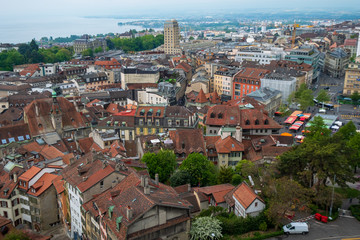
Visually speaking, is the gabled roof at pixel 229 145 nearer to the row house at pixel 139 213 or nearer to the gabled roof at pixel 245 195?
the gabled roof at pixel 245 195

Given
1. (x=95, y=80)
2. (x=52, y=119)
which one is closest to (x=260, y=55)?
(x=95, y=80)

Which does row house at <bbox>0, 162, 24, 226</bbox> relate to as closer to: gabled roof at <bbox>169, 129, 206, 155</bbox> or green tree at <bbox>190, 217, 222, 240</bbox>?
gabled roof at <bbox>169, 129, 206, 155</bbox>

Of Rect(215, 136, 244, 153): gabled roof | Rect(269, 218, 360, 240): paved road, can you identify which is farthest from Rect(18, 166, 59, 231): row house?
Rect(269, 218, 360, 240): paved road

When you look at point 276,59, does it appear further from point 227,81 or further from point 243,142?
point 243,142

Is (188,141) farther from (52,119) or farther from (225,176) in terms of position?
(52,119)

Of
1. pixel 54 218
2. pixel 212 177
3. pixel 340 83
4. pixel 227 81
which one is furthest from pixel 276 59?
pixel 54 218

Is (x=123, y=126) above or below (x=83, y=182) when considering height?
below

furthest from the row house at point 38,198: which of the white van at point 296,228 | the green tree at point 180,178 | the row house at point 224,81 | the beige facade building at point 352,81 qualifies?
the beige facade building at point 352,81
